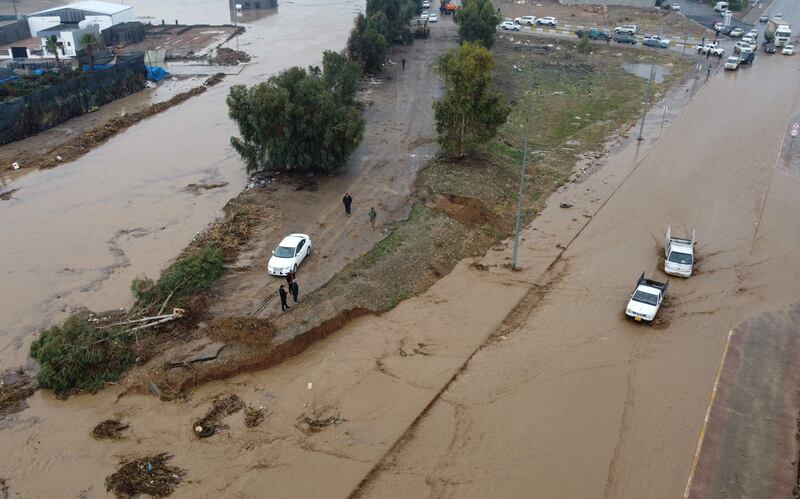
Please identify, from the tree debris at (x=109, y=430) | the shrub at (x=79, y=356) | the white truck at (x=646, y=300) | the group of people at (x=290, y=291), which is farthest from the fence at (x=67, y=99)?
the white truck at (x=646, y=300)

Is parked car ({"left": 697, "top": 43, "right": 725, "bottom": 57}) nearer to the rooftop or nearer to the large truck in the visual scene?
the large truck

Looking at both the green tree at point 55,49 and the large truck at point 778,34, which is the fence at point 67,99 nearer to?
the green tree at point 55,49

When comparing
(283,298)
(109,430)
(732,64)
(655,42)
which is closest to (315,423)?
(283,298)

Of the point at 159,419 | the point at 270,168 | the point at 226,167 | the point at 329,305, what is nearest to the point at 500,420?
the point at 329,305

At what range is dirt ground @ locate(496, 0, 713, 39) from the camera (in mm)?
86562

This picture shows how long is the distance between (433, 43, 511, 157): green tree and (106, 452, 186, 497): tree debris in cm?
2661

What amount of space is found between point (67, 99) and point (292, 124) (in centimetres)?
2693

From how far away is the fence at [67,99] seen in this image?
4422cm

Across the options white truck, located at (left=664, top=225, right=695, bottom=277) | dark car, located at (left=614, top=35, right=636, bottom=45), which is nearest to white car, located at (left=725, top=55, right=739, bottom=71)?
dark car, located at (left=614, top=35, right=636, bottom=45)

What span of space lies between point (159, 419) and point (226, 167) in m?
24.6

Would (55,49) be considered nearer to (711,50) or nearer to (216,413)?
(216,413)

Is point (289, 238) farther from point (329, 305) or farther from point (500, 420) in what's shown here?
point (500, 420)

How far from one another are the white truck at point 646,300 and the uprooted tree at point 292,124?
60.7 ft

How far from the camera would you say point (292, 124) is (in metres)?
34.4
